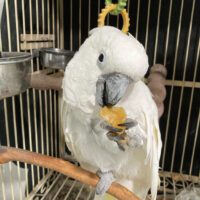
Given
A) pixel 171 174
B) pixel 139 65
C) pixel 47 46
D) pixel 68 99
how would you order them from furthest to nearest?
1. pixel 171 174
2. pixel 47 46
3. pixel 68 99
4. pixel 139 65

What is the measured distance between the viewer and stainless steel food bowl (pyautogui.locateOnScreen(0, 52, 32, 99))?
1.91ft

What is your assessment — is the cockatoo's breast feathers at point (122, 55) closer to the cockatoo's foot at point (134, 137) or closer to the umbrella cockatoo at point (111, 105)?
the umbrella cockatoo at point (111, 105)

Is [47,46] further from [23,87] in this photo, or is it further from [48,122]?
[23,87]

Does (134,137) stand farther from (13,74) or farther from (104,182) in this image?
(13,74)

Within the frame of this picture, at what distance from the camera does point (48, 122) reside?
3.86 ft

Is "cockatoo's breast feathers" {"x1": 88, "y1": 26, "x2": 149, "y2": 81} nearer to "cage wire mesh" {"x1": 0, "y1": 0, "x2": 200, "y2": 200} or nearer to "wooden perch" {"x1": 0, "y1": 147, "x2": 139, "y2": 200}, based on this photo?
"wooden perch" {"x1": 0, "y1": 147, "x2": 139, "y2": 200}

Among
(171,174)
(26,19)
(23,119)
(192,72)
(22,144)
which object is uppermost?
(26,19)

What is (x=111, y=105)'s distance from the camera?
532 mm

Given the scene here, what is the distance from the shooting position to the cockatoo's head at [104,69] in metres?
0.50

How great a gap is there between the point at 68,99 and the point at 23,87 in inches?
5.0

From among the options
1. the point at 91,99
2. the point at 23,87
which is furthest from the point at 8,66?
the point at 91,99

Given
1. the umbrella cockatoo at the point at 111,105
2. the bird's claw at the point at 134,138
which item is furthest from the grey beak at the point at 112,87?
the bird's claw at the point at 134,138

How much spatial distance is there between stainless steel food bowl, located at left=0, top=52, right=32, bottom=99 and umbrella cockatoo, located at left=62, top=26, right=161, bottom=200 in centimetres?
11

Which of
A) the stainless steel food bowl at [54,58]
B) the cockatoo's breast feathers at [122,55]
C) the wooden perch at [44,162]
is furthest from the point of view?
the stainless steel food bowl at [54,58]
